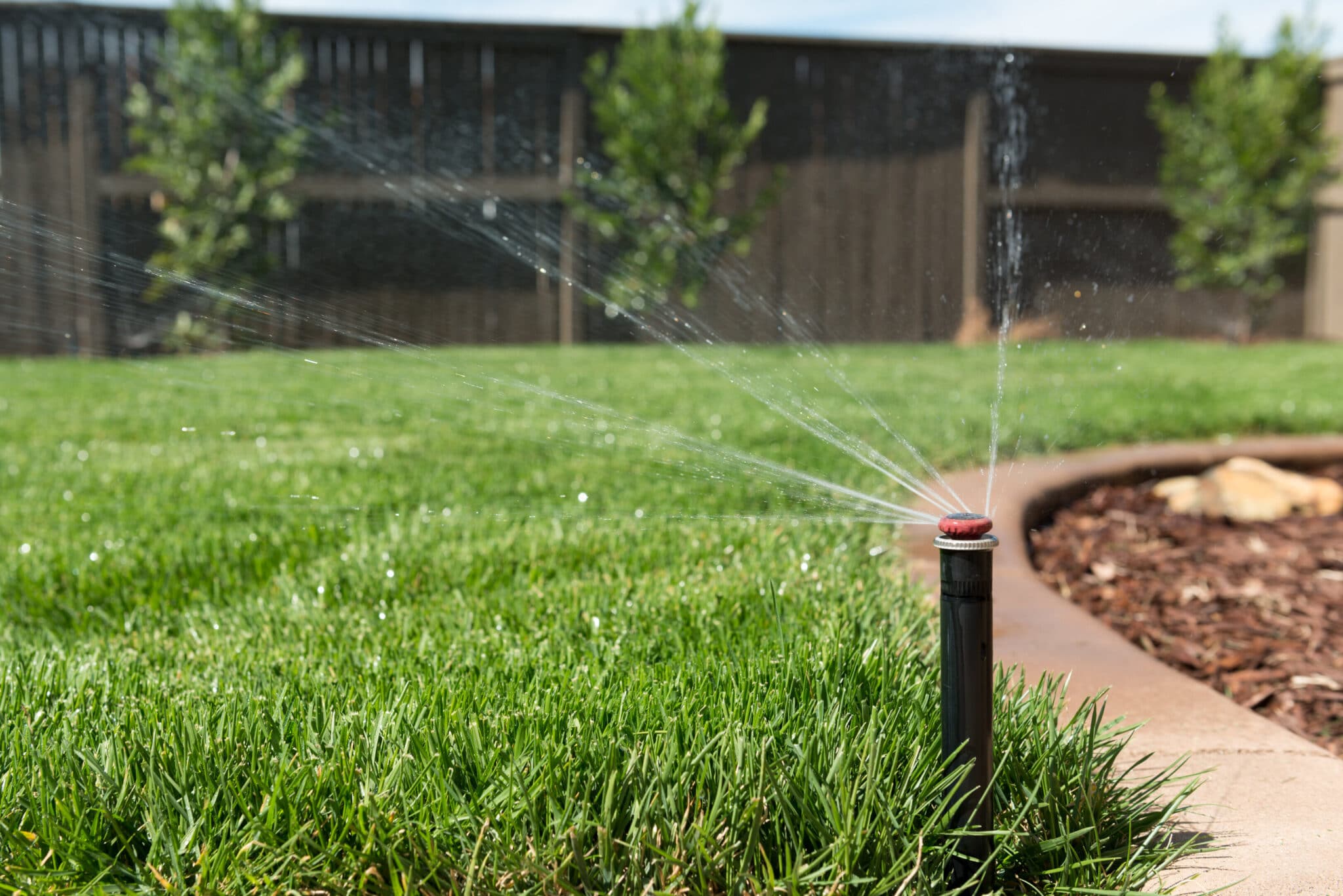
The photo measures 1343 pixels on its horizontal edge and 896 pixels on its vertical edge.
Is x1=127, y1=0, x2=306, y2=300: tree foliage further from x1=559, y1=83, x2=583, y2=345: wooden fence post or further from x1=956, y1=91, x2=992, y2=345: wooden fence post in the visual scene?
x1=956, y1=91, x2=992, y2=345: wooden fence post

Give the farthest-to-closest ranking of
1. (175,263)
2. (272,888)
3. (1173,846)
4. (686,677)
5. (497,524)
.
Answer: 1. (175,263)
2. (497,524)
3. (686,677)
4. (1173,846)
5. (272,888)

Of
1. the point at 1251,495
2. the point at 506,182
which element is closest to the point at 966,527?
the point at 1251,495

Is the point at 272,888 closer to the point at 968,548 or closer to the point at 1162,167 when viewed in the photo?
the point at 968,548

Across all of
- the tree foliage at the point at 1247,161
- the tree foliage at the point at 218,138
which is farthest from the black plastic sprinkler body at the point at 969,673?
the tree foliage at the point at 1247,161

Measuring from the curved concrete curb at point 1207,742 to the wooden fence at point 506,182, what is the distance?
22.3 feet

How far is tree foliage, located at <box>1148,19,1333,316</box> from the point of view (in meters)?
9.95

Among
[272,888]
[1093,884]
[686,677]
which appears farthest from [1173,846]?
[272,888]

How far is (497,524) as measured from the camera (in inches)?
113

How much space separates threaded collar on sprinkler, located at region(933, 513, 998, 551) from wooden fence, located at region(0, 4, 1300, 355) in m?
8.00

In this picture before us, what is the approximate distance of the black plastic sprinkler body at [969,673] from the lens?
123cm

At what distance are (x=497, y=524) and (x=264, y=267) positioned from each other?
22.2ft

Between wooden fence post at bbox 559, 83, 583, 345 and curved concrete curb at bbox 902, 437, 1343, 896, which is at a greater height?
wooden fence post at bbox 559, 83, 583, 345

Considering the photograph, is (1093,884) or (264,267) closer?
(1093,884)

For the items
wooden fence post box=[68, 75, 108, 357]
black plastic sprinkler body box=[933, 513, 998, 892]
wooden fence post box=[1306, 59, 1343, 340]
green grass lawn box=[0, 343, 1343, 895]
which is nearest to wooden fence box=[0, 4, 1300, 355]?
wooden fence post box=[68, 75, 108, 357]
